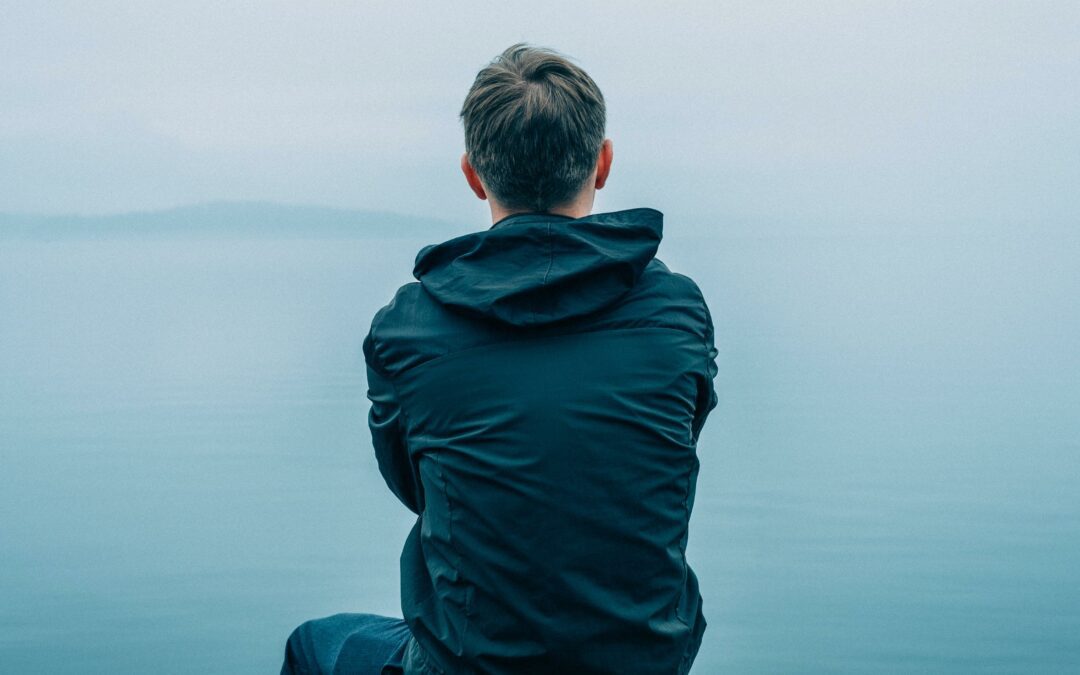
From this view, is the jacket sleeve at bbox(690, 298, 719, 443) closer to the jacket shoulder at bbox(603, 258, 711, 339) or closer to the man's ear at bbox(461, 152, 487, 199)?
the jacket shoulder at bbox(603, 258, 711, 339)

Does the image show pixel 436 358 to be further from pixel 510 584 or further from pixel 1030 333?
pixel 1030 333

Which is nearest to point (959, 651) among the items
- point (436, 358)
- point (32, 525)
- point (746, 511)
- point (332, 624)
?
point (746, 511)

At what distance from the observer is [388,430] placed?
161 cm

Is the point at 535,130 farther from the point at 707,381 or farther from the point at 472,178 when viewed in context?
the point at 707,381

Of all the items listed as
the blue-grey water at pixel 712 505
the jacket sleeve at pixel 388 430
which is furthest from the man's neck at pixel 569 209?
the blue-grey water at pixel 712 505

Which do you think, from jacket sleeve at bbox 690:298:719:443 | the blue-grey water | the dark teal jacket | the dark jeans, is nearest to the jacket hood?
the dark teal jacket

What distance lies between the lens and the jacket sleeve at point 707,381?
5.18 feet

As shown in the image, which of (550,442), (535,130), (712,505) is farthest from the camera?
(712,505)

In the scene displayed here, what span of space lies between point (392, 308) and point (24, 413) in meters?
8.33

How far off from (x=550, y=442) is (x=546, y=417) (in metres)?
0.03

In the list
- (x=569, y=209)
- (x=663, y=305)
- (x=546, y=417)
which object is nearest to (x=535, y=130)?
(x=569, y=209)

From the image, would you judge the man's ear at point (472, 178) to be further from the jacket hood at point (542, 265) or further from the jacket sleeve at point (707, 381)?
the jacket sleeve at point (707, 381)

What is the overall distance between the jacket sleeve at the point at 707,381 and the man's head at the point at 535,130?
0.80ft

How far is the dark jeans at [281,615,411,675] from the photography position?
1.73 m
